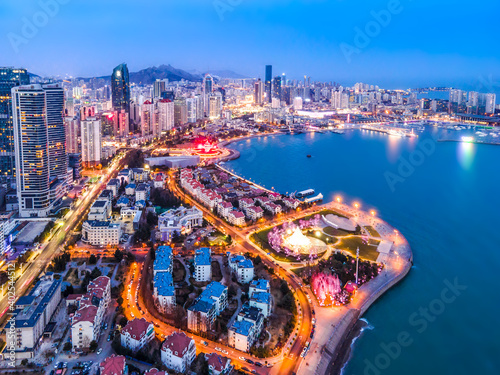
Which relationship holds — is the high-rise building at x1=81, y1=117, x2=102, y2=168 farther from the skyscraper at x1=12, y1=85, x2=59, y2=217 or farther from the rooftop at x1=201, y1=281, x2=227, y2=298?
the rooftop at x1=201, y1=281, x2=227, y2=298

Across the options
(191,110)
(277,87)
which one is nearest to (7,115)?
(191,110)

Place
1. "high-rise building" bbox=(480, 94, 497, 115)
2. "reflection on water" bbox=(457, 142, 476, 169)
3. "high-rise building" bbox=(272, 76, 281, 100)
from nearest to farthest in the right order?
1. "reflection on water" bbox=(457, 142, 476, 169)
2. "high-rise building" bbox=(480, 94, 497, 115)
3. "high-rise building" bbox=(272, 76, 281, 100)

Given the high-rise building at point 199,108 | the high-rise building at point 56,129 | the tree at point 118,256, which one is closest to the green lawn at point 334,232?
the tree at point 118,256

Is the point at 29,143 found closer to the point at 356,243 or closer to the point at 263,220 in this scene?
the point at 263,220

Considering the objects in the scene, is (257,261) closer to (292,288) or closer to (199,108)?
(292,288)

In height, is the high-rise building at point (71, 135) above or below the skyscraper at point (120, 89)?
below

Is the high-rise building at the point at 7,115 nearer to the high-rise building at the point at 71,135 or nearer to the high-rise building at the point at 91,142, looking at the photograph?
the high-rise building at the point at 91,142

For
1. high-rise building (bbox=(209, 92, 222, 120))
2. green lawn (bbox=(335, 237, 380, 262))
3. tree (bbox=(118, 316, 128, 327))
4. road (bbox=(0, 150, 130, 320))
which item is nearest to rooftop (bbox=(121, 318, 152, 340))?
tree (bbox=(118, 316, 128, 327))
